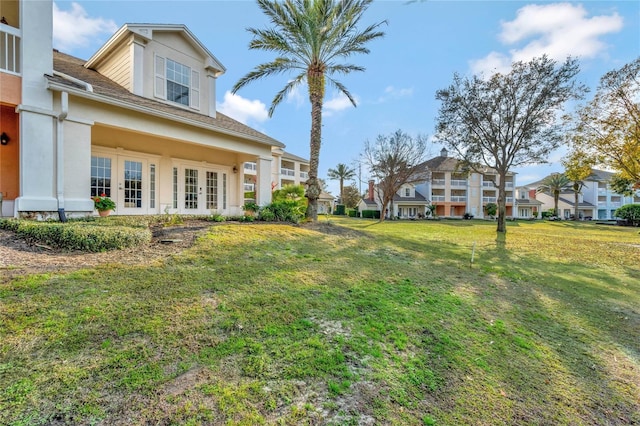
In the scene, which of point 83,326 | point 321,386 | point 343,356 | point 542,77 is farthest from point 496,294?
point 542,77

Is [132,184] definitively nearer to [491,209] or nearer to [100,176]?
[100,176]

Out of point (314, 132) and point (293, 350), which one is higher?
point (314, 132)

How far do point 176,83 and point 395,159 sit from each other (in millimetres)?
23159

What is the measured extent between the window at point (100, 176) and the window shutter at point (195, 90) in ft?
13.7

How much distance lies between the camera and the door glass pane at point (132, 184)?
1063 centimetres

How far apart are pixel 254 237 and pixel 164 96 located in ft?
26.4

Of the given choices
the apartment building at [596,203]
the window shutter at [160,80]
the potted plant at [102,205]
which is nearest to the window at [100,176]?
the potted plant at [102,205]

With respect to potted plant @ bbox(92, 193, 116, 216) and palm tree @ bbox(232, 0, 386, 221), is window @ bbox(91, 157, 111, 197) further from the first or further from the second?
palm tree @ bbox(232, 0, 386, 221)

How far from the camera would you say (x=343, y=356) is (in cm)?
304

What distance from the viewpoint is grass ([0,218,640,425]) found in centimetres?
222

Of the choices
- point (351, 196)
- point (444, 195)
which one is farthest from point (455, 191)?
point (351, 196)

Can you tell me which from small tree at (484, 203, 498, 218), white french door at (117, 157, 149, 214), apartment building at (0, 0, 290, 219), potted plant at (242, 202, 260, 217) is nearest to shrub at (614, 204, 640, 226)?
small tree at (484, 203, 498, 218)

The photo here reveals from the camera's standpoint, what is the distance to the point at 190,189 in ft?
40.9

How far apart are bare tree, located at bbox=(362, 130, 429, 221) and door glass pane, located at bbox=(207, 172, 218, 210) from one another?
19402mm
